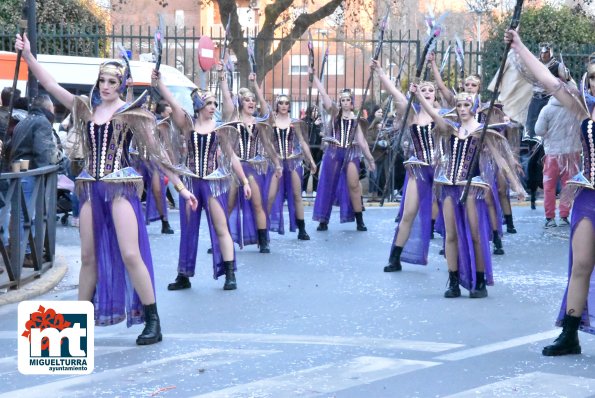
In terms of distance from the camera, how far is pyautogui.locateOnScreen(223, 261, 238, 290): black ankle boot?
1043 centimetres

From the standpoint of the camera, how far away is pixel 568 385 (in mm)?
6754

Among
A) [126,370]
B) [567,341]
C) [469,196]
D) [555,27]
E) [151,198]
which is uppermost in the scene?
[555,27]

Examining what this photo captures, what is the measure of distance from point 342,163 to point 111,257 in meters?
7.73

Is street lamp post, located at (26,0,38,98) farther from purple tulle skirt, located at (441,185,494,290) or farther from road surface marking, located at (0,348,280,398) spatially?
road surface marking, located at (0,348,280,398)

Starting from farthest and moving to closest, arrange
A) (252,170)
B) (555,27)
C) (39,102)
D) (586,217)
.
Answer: (555,27) < (252,170) < (39,102) < (586,217)

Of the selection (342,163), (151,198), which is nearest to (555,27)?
(342,163)

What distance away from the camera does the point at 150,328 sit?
785 centimetres

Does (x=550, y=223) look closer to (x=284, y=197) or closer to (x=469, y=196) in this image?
(x=284, y=197)

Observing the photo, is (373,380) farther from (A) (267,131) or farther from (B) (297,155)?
(B) (297,155)

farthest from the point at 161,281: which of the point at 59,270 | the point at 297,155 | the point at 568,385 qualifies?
the point at 568,385

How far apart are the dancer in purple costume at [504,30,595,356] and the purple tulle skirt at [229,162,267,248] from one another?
5.76 m

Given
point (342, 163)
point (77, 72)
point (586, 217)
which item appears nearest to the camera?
point (586, 217)

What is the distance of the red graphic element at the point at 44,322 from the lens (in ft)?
22.1

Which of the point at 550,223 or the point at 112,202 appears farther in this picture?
the point at 550,223
